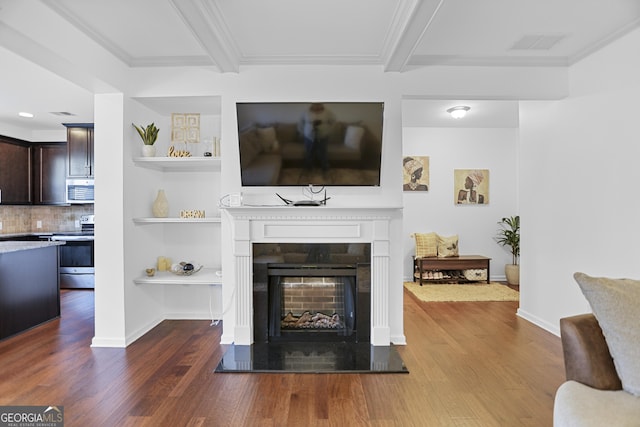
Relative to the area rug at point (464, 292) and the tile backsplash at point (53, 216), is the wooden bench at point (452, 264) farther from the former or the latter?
the tile backsplash at point (53, 216)

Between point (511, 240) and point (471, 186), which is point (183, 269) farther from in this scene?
point (511, 240)

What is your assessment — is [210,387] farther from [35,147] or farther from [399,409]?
[35,147]

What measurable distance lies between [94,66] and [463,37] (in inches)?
114

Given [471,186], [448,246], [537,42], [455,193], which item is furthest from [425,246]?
[537,42]

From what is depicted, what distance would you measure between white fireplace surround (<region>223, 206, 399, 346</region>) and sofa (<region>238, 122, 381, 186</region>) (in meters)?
0.42

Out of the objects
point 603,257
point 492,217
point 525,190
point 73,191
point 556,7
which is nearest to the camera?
point 556,7

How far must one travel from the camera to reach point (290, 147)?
3307 millimetres

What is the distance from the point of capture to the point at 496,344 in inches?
131

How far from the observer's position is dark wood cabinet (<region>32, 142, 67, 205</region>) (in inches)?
230

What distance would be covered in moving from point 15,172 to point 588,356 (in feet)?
23.3

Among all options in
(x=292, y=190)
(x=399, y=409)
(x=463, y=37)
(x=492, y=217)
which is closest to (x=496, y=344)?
(x=399, y=409)

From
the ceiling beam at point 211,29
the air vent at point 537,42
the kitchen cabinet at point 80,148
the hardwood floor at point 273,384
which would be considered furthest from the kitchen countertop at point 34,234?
the air vent at point 537,42

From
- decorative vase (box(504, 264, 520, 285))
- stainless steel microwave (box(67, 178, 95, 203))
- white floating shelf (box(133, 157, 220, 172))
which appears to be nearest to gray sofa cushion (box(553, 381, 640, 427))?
white floating shelf (box(133, 157, 220, 172))

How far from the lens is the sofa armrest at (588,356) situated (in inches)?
59.1
